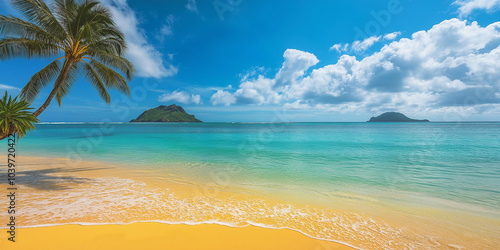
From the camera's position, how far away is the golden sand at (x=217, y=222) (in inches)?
150

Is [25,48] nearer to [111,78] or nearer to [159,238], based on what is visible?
[111,78]

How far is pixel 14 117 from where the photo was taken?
6.17 m

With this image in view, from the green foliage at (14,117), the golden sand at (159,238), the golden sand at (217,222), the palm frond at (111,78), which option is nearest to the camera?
the golden sand at (159,238)

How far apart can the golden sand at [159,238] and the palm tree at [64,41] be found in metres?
6.57

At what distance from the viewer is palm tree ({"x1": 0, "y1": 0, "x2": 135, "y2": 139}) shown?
28.2 ft

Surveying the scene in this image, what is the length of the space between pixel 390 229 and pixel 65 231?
6745mm

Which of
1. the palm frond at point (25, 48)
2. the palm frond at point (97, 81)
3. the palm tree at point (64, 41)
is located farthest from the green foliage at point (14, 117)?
the palm frond at point (97, 81)

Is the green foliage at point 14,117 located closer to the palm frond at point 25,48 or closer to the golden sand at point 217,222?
the golden sand at point 217,222

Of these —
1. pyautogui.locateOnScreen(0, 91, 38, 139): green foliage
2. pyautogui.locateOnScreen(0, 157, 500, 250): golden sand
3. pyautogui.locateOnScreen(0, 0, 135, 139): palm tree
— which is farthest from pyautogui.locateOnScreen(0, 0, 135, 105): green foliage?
pyautogui.locateOnScreen(0, 157, 500, 250): golden sand

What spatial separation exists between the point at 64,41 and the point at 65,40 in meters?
0.06

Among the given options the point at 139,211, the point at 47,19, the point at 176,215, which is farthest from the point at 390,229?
the point at 47,19

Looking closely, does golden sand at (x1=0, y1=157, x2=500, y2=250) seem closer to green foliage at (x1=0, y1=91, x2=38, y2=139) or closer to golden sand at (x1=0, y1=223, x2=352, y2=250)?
golden sand at (x1=0, y1=223, x2=352, y2=250)

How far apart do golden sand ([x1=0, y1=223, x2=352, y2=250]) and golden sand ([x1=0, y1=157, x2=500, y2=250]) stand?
0.02 meters

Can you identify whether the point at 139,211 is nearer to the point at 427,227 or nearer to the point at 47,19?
the point at 427,227
